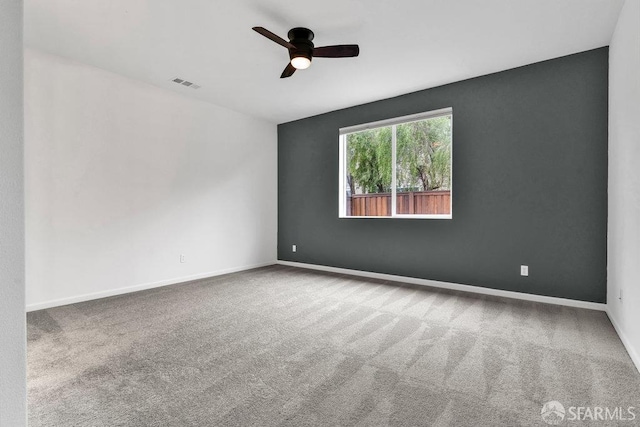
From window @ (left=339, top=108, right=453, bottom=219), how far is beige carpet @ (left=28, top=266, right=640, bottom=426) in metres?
1.54

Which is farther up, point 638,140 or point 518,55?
point 518,55

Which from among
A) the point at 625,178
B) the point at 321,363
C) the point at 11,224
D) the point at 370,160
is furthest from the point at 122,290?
the point at 625,178

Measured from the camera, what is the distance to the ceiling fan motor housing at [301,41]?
110 inches

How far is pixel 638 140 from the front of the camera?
2.11 m

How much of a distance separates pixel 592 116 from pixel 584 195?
2.68 feet

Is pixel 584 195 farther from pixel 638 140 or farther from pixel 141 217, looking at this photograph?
pixel 141 217

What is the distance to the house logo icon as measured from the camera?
151 cm

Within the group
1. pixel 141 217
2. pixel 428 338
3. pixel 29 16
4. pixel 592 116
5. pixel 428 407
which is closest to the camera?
pixel 428 407

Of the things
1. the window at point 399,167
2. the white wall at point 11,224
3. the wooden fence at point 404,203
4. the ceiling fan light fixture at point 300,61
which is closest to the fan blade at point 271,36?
the ceiling fan light fixture at point 300,61

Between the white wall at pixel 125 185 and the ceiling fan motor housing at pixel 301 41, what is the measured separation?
2.42 metres

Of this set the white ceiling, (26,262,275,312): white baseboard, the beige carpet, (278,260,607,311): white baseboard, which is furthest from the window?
(26,262,275,312): white baseboard

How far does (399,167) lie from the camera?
468 cm

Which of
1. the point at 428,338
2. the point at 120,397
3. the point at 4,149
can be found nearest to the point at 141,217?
the point at 120,397

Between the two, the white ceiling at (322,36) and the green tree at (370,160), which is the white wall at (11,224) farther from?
the green tree at (370,160)
